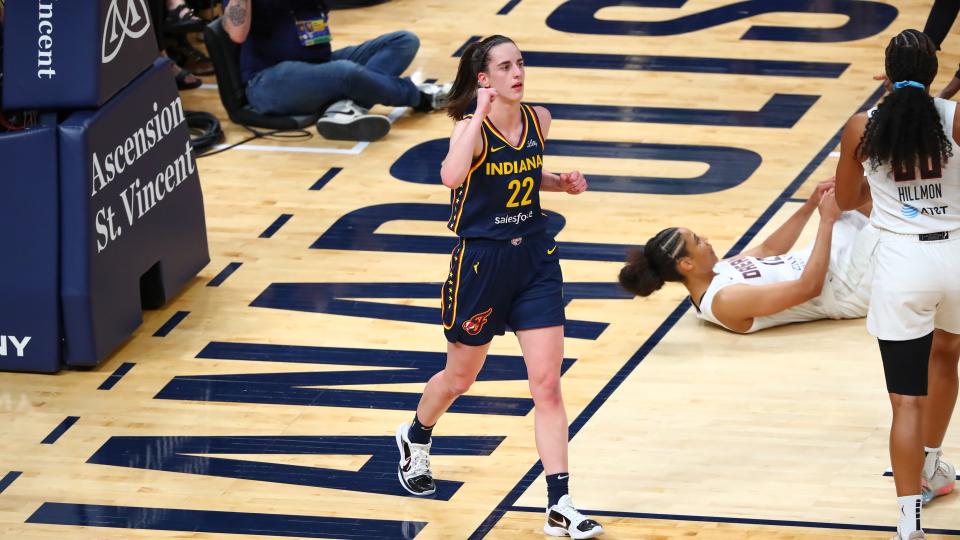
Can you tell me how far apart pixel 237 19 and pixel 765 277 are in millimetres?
3890

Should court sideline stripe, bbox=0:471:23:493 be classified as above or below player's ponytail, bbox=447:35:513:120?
below

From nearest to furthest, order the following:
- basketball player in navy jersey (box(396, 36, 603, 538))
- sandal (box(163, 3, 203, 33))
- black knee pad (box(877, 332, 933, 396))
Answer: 1. black knee pad (box(877, 332, 933, 396))
2. basketball player in navy jersey (box(396, 36, 603, 538))
3. sandal (box(163, 3, 203, 33))

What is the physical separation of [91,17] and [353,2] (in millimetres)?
5792

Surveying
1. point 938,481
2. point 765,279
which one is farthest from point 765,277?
point 938,481

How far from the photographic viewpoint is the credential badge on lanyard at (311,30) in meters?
9.98

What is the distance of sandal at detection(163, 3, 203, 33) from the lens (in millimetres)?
11203

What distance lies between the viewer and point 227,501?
243 inches

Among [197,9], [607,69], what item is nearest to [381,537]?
[607,69]

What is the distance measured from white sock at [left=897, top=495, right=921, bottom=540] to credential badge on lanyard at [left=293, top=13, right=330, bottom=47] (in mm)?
5633

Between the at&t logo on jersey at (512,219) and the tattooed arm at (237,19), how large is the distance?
14.9 ft

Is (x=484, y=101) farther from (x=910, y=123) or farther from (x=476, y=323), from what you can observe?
(x=910, y=123)

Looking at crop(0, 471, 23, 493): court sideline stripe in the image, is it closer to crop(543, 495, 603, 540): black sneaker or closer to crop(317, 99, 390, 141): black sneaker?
crop(543, 495, 603, 540): black sneaker

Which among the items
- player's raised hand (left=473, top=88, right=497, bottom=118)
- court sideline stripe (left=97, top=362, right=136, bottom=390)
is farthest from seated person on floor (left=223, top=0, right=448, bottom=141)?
player's raised hand (left=473, top=88, right=497, bottom=118)

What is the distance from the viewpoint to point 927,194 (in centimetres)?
507
